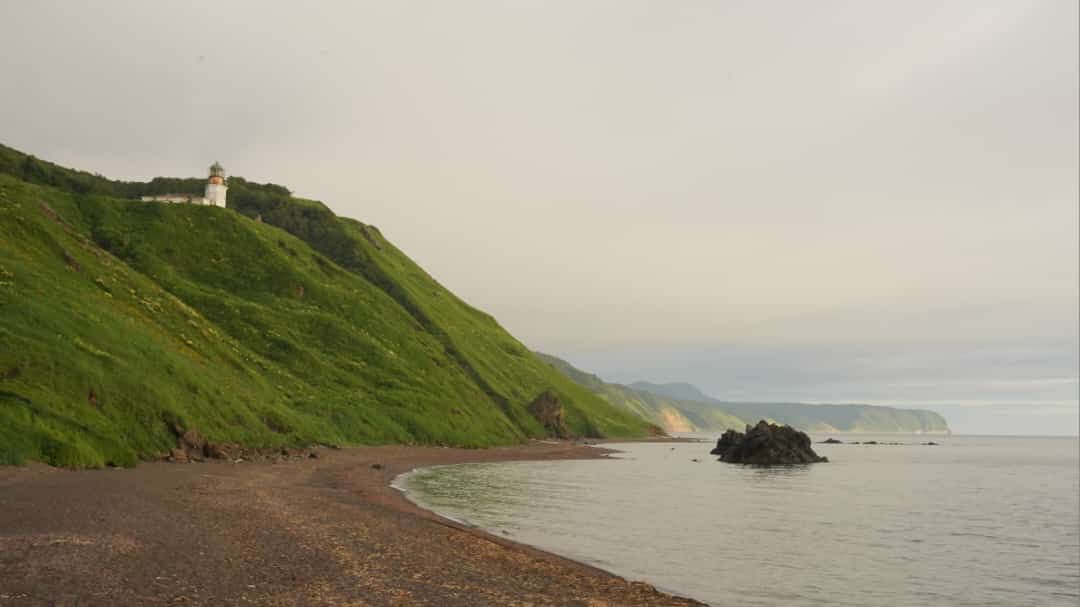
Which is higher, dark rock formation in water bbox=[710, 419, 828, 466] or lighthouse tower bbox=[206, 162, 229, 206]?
lighthouse tower bbox=[206, 162, 229, 206]

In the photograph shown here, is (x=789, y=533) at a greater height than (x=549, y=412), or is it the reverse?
(x=549, y=412)

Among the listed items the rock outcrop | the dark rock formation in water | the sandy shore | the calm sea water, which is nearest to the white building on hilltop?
the rock outcrop

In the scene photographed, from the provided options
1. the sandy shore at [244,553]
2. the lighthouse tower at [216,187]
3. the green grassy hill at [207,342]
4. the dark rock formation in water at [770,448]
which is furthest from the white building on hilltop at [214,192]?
the sandy shore at [244,553]

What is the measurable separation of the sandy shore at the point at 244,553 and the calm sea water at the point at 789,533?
540cm

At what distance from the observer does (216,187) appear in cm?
17362

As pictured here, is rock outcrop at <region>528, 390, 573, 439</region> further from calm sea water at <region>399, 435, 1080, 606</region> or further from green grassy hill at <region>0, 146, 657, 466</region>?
calm sea water at <region>399, 435, 1080, 606</region>

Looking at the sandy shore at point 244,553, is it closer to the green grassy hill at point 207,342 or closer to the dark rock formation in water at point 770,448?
the green grassy hill at point 207,342

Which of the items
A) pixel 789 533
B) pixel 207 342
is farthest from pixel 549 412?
pixel 789 533

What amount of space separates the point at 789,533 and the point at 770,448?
90.8m

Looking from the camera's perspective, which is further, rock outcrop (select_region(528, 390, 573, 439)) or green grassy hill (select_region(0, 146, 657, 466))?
rock outcrop (select_region(528, 390, 573, 439))

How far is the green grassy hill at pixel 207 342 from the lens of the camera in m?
51.7

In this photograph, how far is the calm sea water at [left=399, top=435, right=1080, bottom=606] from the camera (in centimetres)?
2862

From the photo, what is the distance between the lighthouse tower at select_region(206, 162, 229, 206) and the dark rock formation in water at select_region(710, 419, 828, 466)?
422ft

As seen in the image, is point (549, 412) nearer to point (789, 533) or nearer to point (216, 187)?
point (216, 187)
